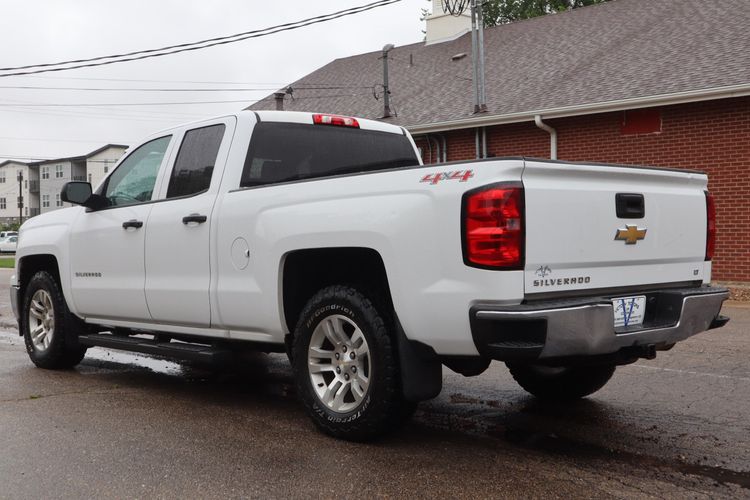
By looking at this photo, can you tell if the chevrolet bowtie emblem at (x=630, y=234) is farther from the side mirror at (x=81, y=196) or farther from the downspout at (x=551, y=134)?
the downspout at (x=551, y=134)

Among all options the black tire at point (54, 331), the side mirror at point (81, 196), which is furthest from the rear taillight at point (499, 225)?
the black tire at point (54, 331)

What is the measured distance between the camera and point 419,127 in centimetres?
1783

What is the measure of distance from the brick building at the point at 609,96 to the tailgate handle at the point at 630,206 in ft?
32.4

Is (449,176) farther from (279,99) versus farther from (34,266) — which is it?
(279,99)

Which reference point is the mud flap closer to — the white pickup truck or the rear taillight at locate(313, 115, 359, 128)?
the white pickup truck

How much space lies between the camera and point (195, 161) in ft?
19.5

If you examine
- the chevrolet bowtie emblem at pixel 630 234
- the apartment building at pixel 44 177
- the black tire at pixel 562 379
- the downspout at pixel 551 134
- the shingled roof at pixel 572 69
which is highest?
the apartment building at pixel 44 177

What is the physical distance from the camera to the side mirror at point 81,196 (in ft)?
21.2

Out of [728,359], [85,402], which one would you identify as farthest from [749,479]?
[85,402]

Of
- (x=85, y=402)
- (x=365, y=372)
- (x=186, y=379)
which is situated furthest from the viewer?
(x=186, y=379)

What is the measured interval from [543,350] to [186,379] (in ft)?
12.9

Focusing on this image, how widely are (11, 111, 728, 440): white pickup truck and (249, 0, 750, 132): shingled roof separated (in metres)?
9.49

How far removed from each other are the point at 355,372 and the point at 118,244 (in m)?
2.54

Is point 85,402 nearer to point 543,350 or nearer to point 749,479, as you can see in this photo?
point 543,350
